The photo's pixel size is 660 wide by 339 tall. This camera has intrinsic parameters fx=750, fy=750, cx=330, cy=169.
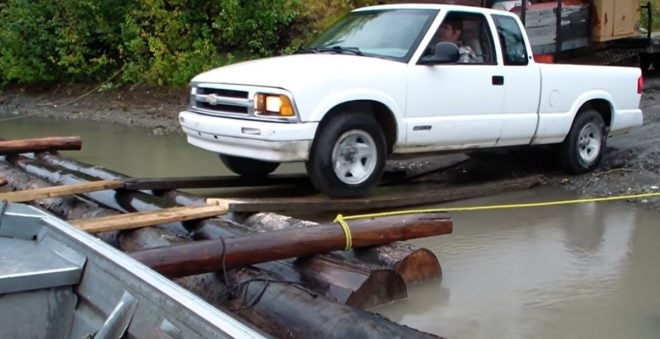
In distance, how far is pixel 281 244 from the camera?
450 centimetres

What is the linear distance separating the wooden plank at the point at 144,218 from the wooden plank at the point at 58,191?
86 cm

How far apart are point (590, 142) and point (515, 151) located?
134 centimetres

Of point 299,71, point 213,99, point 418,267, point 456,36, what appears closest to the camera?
→ point 418,267

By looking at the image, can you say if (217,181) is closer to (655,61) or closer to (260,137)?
(260,137)

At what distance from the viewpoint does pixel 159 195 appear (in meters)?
6.81

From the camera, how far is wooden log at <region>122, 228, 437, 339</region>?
3428 millimetres

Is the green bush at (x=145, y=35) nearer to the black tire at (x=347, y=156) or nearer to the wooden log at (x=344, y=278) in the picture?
the black tire at (x=347, y=156)

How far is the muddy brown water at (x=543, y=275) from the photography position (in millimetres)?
4664

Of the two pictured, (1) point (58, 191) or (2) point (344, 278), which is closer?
(2) point (344, 278)

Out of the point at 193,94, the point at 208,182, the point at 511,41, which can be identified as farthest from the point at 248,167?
the point at 511,41

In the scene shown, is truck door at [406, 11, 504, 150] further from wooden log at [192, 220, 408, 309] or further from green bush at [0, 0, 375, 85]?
green bush at [0, 0, 375, 85]

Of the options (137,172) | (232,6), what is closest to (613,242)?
→ (137,172)

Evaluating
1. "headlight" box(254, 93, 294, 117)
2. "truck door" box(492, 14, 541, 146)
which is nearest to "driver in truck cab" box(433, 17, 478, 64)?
"truck door" box(492, 14, 541, 146)

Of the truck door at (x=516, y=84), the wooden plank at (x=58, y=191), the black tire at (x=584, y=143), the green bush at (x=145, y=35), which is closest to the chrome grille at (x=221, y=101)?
the wooden plank at (x=58, y=191)
